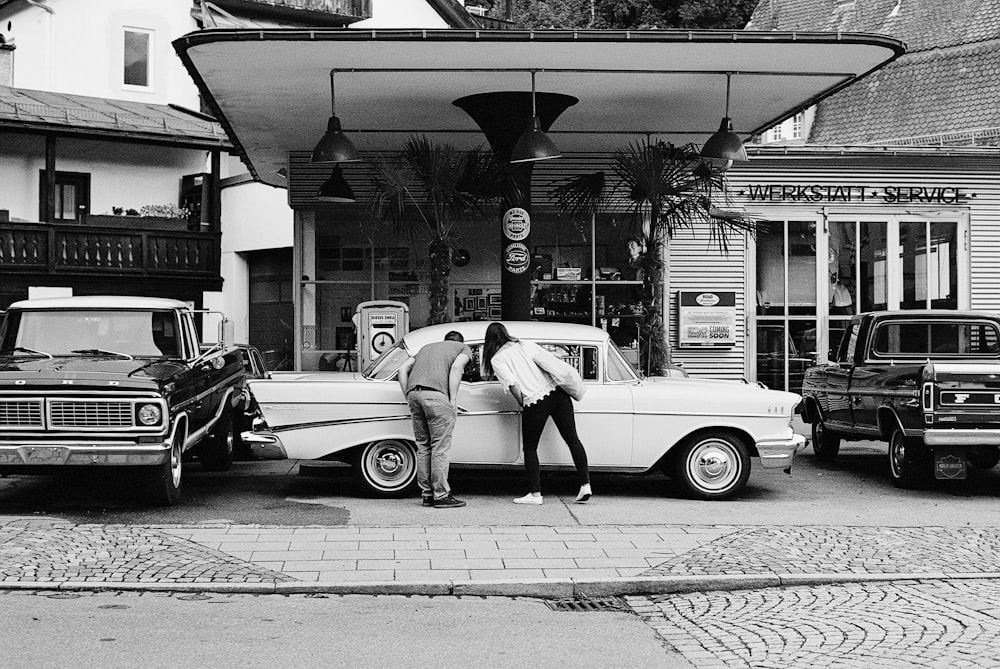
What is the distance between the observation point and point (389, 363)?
11.5 m

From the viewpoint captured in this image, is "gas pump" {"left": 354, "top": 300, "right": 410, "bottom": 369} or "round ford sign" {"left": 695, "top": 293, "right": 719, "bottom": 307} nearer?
"gas pump" {"left": 354, "top": 300, "right": 410, "bottom": 369}

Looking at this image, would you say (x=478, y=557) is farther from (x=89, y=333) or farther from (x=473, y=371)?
(x=89, y=333)

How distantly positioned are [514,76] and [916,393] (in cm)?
571

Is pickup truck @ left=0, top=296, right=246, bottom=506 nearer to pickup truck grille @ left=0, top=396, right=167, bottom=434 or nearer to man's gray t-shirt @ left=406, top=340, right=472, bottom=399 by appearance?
pickup truck grille @ left=0, top=396, right=167, bottom=434

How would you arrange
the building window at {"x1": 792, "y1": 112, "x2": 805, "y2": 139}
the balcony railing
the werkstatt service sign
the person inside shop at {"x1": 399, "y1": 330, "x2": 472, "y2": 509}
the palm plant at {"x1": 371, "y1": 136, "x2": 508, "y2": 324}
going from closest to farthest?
1. the person inside shop at {"x1": 399, "y1": 330, "x2": 472, "y2": 509}
2. the palm plant at {"x1": 371, "y1": 136, "x2": 508, "y2": 324}
3. the werkstatt service sign
4. the balcony railing
5. the building window at {"x1": 792, "y1": 112, "x2": 805, "y2": 139}

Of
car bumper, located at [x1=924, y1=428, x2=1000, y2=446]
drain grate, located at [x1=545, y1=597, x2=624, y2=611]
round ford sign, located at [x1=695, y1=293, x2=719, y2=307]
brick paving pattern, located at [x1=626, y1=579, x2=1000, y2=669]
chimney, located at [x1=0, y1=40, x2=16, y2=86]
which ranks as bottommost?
drain grate, located at [x1=545, y1=597, x2=624, y2=611]

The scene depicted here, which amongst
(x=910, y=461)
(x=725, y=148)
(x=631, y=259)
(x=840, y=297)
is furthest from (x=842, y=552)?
(x=840, y=297)

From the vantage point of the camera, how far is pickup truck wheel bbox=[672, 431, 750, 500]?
11359 mm

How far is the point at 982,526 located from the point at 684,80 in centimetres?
642

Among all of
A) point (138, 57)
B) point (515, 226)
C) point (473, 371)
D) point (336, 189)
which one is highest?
point (138, 57)

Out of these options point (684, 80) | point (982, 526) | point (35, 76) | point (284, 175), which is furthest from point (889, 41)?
point (35, 76)

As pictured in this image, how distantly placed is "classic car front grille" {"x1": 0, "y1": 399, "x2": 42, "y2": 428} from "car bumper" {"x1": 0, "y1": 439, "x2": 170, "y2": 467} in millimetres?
156

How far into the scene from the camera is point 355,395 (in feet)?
36.1

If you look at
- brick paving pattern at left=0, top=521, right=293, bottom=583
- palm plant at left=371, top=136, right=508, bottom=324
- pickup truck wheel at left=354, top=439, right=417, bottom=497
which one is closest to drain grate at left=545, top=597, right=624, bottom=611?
brick paving pattern at left=0, top=521, right=293, bottom=583
